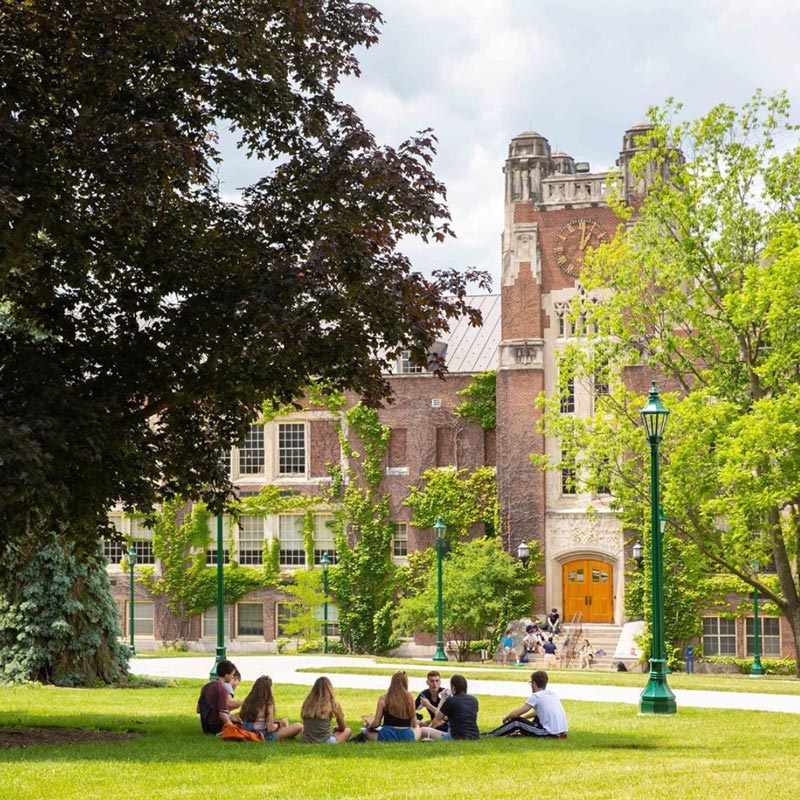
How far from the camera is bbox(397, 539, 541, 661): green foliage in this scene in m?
49.9

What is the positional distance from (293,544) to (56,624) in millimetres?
29643

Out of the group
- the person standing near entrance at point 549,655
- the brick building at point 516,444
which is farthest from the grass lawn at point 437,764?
the brick building at point 516,444

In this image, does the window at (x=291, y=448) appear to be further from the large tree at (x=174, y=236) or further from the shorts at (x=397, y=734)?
the shorts at (x=397, y=734)

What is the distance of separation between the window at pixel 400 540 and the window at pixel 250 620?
6.02 meters

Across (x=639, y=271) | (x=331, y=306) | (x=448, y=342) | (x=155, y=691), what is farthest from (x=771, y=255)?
(x=448, y=342)

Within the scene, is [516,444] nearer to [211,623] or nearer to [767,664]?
[767,664]

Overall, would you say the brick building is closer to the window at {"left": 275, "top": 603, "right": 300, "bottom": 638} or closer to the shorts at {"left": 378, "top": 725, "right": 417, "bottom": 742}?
the window at {"left": 275, "top": 603, "right": 300, "bottom": 638}

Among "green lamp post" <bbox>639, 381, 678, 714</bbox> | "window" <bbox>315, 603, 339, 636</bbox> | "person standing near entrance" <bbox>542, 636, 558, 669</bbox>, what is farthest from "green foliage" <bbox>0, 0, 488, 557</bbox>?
"window" <bbox>315, 603, 339, 636</bbox>

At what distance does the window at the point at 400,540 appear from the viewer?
54.6m

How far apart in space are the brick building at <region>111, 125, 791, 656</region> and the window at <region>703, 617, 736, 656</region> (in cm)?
4

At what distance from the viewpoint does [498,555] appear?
2012 inches

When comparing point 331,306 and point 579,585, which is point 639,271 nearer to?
point 579,585

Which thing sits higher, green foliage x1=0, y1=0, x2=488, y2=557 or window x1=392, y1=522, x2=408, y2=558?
green foliage x1=0, y1=0, x2=488, y2=557

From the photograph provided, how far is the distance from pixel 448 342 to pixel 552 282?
6166mm
